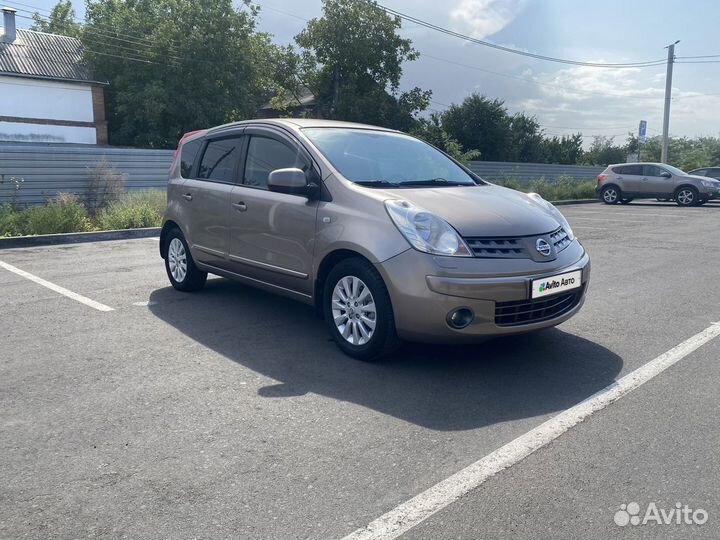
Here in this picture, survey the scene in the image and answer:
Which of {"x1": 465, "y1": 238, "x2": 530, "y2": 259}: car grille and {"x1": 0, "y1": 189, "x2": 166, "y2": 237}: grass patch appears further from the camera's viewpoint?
{"x1": 0, "y1": 189, "x2": 166, "y2": 237}: grass patch

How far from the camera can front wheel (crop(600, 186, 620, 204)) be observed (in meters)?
25.5

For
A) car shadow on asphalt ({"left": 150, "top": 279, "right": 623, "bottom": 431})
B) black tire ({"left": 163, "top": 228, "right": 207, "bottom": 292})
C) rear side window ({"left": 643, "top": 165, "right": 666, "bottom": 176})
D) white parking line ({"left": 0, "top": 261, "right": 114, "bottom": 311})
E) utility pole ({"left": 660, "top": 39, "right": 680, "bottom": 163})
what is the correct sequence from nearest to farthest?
car shadow on asphalt ({"left": 150, "top": 279, "right": 623, "bottom": 431})
white parking line ({"left": 0, "top": 261, "right": 114, "bottom": 311})
black tire ({"left": 163, "top": 228, "right": 207, "bottom": 292})
rear side window ({"left": 643, "top": 165, "right": 666, "bottom": 176})
utility pole ({"left": 660, "top": 39, "right": 680, "bottom": 163})

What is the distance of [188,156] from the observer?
6844 millimetres

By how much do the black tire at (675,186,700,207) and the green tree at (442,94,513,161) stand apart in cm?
2326

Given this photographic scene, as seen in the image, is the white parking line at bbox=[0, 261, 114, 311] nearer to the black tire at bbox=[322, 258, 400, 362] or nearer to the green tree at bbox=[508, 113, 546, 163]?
the black tire at bbox=[322, 258, 400, 362]

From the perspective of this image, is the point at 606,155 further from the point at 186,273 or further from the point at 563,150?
the point at 186,273

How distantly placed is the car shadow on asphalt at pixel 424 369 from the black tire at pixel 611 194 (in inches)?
859

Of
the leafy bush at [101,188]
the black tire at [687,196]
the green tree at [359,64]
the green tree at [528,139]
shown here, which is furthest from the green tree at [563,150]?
the leafy bush at [101,188]

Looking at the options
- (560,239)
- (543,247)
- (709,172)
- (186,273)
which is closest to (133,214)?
(186,273)

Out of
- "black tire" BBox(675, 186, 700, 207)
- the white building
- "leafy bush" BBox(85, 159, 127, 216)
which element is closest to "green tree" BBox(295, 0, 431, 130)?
the white building

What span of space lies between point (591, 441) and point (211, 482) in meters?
1.93

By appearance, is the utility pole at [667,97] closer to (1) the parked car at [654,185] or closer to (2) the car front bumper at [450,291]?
(1) the parked car at [654,185]

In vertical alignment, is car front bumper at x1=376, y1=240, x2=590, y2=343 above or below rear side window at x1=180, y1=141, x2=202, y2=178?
below

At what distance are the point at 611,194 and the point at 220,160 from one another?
73.6 ft
